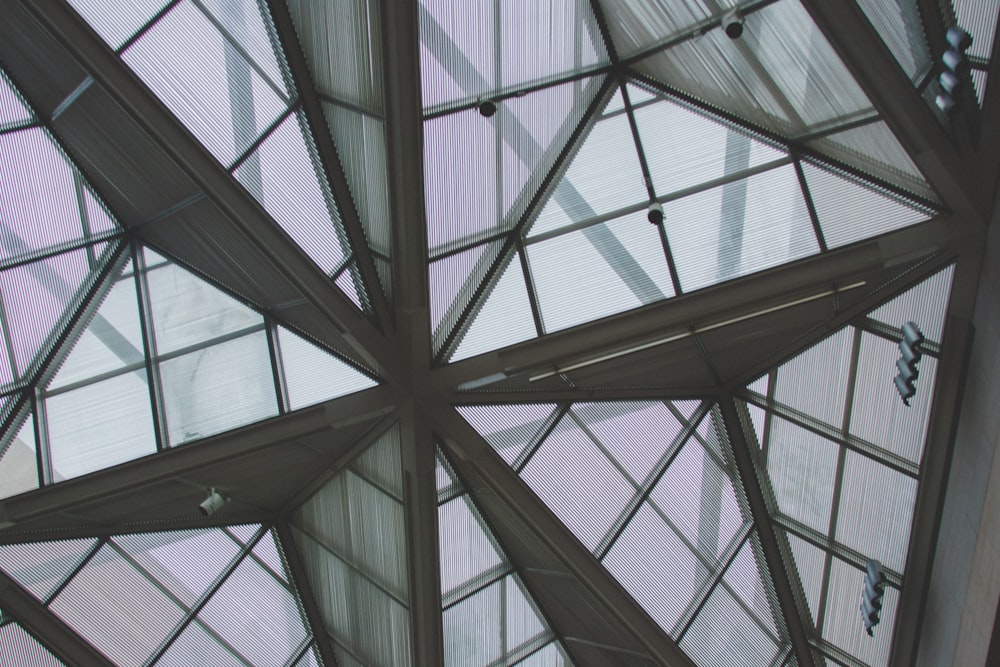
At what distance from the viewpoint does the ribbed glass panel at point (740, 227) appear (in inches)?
729

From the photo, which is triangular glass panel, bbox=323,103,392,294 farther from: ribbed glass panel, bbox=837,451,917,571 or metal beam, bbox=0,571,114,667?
metal beam, bbox=0,571,114,667

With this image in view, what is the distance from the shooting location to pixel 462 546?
2216 centimetres

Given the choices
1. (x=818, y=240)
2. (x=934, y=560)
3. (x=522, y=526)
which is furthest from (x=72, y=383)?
(x=934, y=560)

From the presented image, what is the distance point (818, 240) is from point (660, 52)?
15.1 ft

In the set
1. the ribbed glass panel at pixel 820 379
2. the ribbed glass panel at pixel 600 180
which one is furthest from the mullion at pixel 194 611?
the ribbed glass panel at pixel 820 379

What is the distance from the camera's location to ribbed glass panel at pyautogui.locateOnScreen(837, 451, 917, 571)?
65.1 feet

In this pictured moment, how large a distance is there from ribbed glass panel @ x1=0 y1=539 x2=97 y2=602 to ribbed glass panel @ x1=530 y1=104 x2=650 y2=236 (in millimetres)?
12145

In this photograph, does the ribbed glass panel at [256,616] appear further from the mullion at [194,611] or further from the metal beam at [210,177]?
the metal beam at [210,177]

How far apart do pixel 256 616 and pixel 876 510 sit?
14462 millimetres

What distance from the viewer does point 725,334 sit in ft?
66.0

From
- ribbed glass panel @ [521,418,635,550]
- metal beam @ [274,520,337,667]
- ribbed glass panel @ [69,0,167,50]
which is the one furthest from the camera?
metal beam @ [274,520,337,667]

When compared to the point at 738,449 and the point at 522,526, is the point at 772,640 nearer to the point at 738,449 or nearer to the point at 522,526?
the point at 738,449

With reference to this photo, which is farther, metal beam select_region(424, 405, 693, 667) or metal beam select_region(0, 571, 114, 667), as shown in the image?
metal beam select_region(0, 571, 114, 667)

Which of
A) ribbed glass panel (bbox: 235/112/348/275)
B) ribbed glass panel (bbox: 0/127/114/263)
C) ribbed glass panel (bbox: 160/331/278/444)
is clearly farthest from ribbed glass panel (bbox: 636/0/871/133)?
ribbed glass panel (bbox: 0/127/114/263)
